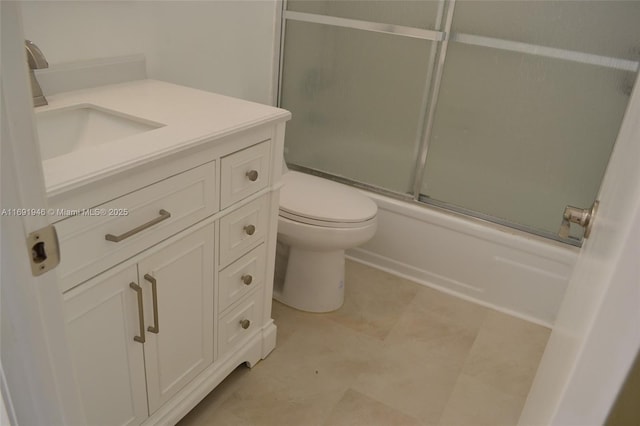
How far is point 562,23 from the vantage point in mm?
1885

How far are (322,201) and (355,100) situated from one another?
2.15 ft

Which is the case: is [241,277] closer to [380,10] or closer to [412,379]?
[412,379]

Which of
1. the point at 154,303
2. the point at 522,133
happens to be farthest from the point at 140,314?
the point at 522,133

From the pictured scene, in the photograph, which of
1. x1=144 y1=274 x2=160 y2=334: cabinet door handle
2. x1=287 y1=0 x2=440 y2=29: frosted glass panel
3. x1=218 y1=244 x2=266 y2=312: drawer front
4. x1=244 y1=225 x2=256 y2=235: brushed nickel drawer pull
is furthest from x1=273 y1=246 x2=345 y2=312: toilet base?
x1=287 y1=0 x2=440 y2=29: frosted glass panel

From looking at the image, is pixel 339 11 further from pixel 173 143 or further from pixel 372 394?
pixel 372 394

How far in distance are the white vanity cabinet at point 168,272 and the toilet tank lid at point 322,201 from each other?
0.29 m

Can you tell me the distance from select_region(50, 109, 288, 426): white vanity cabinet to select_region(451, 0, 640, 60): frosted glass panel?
1046 millimetres

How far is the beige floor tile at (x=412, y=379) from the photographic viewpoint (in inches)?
64.7

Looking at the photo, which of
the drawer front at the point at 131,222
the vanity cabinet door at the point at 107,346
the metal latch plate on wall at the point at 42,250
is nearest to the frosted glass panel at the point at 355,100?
the drawer front at the point at 131,222

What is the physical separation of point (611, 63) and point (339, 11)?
1116 mm

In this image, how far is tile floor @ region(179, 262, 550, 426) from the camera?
1.59m

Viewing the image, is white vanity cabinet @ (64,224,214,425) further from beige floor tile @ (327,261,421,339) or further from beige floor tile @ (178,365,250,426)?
beige floor tile @ (327,261,421,339)

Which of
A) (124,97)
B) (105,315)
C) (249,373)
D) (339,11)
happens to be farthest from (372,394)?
(339,11)

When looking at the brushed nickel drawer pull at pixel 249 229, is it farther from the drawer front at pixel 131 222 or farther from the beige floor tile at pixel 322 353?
the beige floor tile at pixel 322 353
